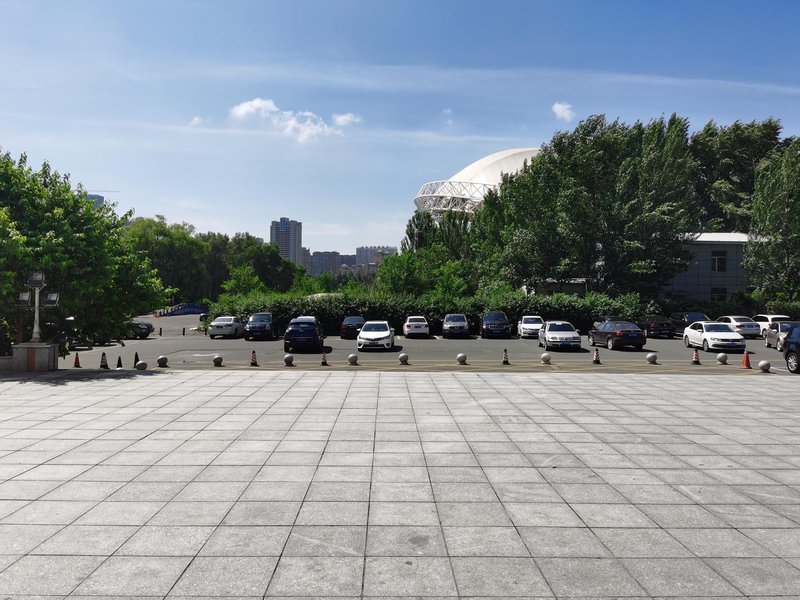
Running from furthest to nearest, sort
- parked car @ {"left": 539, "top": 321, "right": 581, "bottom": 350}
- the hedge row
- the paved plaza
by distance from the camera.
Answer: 1. the hedge row
2. parked car @ {"left": 539, "top": 321, "right": 581, "bottom": 350}
3. the paved plaza

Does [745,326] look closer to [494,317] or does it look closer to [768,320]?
[768,320]

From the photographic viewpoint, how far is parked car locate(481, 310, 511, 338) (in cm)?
3762

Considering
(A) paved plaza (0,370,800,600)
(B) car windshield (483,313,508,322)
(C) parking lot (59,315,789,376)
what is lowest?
(C) parking lot (59,315,789,376)

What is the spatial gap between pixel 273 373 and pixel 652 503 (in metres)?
14.7

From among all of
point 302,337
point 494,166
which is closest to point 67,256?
point 302,337

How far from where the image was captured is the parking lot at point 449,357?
2205cm

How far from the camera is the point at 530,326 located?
37.6 metres

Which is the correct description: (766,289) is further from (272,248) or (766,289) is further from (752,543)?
(272,248)

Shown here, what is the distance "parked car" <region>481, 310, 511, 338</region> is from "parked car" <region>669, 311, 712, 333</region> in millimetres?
13837

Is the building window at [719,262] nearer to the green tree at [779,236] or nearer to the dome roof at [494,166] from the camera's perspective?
the green tree at [779,236]

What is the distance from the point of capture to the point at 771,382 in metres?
18.2

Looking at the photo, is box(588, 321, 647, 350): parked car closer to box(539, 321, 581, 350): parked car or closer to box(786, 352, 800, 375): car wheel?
box(539, 321, 581, 350): parked car

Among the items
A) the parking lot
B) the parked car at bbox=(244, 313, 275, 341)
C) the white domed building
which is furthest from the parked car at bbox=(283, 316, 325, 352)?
the white domed building

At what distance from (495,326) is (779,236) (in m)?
29.4
